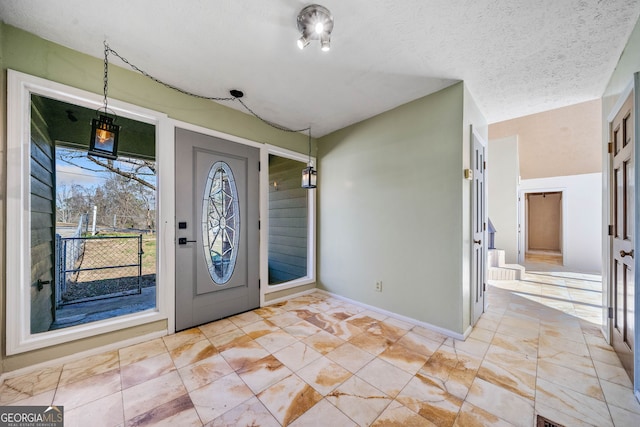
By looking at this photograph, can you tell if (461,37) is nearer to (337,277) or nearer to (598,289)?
(337,277)

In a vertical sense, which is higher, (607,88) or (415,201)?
(607,88)

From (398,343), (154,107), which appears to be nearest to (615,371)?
(398,343)

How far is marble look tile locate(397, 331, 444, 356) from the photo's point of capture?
7.23ft

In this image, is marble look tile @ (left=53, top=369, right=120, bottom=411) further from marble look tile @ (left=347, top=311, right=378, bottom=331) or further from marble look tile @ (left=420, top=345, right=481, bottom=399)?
marble look tile @ (left=420, top=345, right=481, bottom=399)

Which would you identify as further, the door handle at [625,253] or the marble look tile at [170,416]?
the door handle at [625,253]

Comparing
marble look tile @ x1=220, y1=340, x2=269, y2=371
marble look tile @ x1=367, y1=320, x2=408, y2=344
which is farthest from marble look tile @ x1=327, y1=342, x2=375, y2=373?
marble look tile @ x1=220, y1=340, x2=269, y2=371

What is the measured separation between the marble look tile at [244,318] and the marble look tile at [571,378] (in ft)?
8.95

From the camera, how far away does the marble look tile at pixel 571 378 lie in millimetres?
1684

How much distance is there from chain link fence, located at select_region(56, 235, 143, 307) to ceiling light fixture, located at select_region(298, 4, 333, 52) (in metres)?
4.40

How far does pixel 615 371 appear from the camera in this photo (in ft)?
6.19

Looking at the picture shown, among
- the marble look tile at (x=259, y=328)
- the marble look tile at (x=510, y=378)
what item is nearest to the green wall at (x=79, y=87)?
the marble look tile at (x=259, y=328)

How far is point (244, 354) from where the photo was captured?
6.98 ft

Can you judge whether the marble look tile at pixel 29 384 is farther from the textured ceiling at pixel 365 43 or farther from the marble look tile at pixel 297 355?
the textured ceiling at pixel 365 43

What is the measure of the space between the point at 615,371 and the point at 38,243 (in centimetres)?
524
